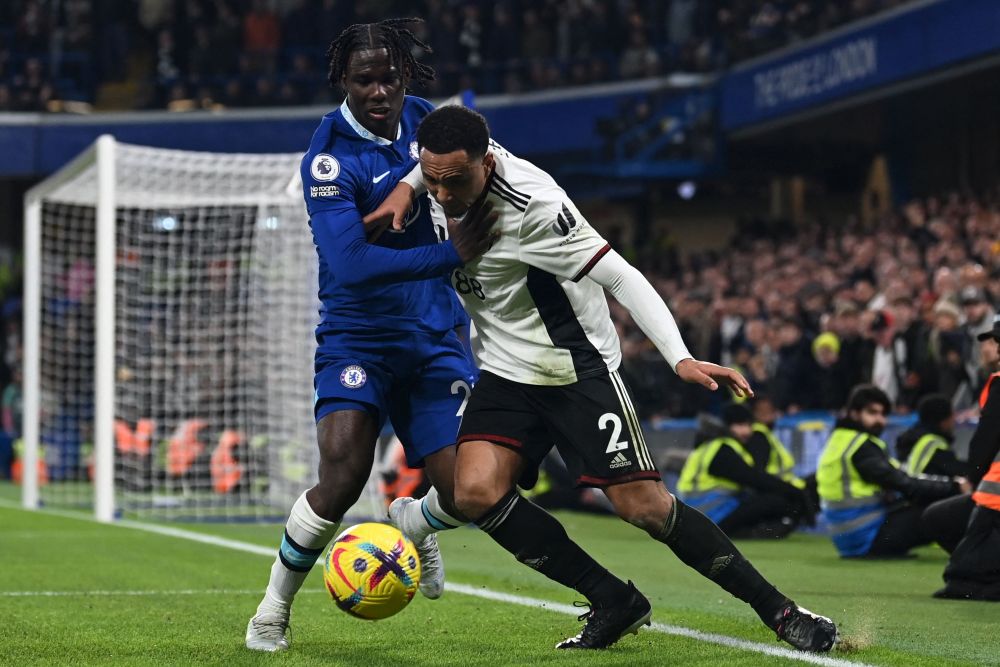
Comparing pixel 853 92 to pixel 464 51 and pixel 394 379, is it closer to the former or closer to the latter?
pixel 464 51

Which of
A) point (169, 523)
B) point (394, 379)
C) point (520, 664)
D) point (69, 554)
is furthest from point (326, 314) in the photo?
point (169, 523)

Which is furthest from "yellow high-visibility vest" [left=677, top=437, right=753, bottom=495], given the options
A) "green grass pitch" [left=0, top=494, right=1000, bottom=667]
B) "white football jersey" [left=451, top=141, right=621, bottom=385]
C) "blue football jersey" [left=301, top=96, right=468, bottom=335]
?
"white football jersey" [left=451, top=141, right=621, bottom=385]

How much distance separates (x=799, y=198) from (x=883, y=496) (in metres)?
17.2

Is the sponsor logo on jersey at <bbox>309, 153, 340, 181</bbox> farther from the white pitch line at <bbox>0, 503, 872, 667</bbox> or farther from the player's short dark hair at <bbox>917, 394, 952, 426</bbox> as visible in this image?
the player's short dark hair at <bbox>917, 394, 952, 426</bbox>

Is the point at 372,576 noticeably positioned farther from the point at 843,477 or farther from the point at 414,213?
the point at 843,477

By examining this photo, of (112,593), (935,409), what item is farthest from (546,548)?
(935,409)

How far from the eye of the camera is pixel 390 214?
5.59 meters

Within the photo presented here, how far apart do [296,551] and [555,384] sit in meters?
1.16

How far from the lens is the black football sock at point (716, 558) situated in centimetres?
544

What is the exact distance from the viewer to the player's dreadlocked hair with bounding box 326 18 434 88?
19.3 ft

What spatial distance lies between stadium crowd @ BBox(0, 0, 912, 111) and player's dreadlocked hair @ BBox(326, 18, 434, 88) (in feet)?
53.6

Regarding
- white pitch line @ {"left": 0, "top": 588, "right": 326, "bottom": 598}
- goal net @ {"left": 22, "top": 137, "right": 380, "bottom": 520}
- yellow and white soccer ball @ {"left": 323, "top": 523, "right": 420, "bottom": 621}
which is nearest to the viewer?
yellow and white soccer ball @ {"left": 323, "top": 523, "right": 420, "bottom": 621}

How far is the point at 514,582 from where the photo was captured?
28.7ft

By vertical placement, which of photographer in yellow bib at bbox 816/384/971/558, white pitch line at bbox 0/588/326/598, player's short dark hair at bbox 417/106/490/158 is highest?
player's short dark hair at bbox 417/106/490/158
